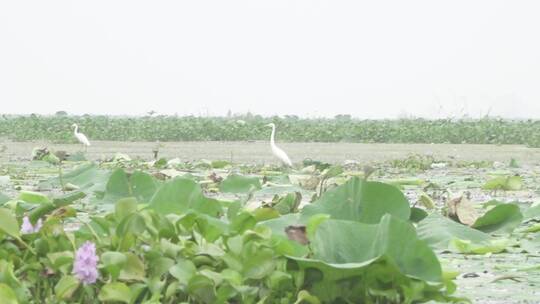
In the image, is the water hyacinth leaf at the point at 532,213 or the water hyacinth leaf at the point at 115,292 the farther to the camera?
the water hyacinth leaf at the point at 532,213

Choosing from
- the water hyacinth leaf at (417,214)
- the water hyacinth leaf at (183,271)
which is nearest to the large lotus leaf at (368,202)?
the water hyacinth leaf at (417,214)

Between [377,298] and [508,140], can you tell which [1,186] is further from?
[508,140]

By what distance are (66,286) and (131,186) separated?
3.26 feet

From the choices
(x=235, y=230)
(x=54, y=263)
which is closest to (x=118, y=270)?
(x=54, y=263)

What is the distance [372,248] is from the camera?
6.45ft

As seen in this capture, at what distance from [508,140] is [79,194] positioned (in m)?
12.7

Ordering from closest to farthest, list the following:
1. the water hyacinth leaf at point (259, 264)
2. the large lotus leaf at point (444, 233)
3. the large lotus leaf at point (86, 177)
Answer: the water hyacinth leaf at point (259, 264), the large lotus leaf at point (444, 233), the large lotus leaf at point (86, 177)

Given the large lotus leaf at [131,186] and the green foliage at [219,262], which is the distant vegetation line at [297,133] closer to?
the large lotus leaf at [131,186]

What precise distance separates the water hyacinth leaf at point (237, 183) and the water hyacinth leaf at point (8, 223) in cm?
166

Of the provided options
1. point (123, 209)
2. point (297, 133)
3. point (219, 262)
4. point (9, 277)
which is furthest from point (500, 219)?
point (297, 133)

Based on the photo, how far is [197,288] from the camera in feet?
6.36

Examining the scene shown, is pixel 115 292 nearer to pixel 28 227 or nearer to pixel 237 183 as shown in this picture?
pixel 28 227

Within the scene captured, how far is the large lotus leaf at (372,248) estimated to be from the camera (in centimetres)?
192

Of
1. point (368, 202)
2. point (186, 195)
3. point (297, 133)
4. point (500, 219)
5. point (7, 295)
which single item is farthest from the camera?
point (297, 133)
